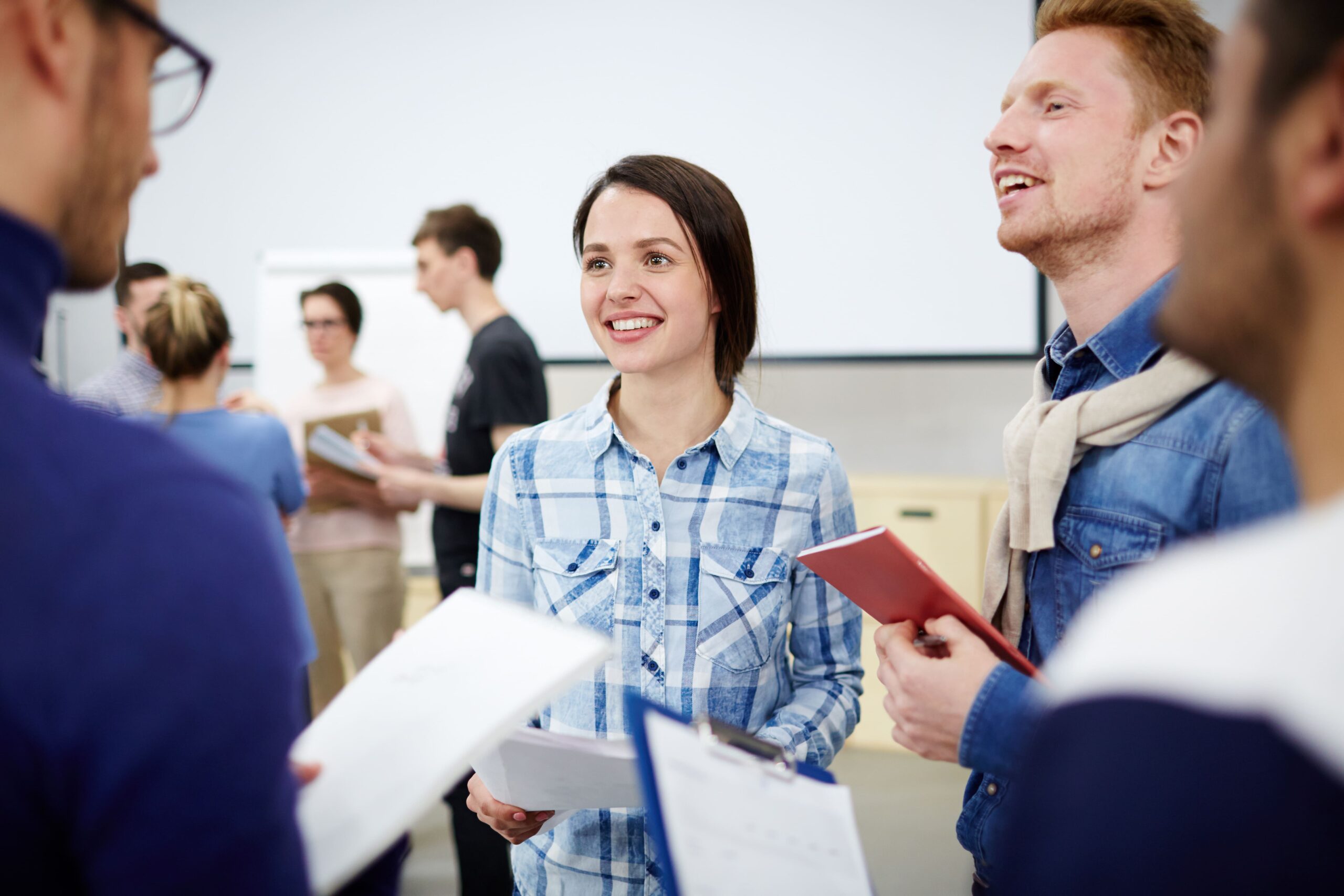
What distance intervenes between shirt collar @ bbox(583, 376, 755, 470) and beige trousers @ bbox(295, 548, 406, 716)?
1.93 m

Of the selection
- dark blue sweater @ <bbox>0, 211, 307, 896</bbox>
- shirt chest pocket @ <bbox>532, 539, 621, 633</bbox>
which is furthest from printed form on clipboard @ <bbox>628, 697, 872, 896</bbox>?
shirt chest pocket @ <bbox>532, 539, 621, 633</bbox>

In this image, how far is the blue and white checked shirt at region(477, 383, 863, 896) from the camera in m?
1.29

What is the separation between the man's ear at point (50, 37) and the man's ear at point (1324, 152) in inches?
27.8

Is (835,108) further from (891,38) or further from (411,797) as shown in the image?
(411,797)

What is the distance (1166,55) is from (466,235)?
216cm

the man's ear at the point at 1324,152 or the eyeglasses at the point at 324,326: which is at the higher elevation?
the man's ear at the point at 1324,152

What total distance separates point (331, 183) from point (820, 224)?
2.36 m

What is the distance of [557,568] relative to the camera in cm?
134

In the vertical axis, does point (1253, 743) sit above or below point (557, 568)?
above

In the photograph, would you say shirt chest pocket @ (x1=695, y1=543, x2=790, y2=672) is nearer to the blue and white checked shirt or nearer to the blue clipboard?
the blue and white checked shirt

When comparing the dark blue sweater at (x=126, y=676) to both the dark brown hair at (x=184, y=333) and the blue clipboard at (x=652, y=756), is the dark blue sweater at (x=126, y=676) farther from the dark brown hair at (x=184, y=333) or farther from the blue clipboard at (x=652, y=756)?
the dark brown hair at (x=184, y=333)

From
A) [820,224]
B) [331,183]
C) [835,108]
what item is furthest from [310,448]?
[835,108]

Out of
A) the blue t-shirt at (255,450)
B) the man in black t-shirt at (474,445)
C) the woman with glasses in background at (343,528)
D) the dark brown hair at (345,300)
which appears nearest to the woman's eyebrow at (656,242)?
the man in black t-shirt at (474,445)

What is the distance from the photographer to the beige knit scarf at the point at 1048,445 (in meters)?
1.00
